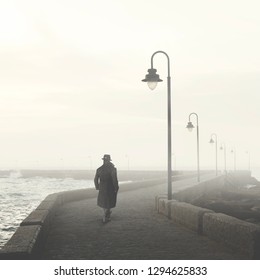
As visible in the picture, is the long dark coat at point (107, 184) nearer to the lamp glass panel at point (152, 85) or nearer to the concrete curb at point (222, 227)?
the concrete curb at point (222, 227)

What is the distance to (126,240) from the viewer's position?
8711 millimetres

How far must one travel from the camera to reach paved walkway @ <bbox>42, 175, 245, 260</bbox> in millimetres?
7379

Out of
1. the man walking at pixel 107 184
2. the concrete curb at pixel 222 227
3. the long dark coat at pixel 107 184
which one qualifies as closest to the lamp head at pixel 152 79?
the man walking at pixel 107 184

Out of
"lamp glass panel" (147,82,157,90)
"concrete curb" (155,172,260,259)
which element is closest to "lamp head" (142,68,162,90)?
"lamp glass panel" (147,82,157,90)

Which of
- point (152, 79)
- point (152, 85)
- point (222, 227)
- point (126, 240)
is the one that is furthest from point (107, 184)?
point (222, 227)

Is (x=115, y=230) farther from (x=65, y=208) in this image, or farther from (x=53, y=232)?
(x=65, y=208)

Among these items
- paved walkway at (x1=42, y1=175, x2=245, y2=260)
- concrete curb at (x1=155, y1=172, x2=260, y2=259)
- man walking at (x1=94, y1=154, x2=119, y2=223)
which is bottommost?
paved walkway at (x1=42, y1=175, x2=245, y2=260)

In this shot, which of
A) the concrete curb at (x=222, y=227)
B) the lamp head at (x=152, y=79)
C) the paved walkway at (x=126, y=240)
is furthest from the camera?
the lamp head at (x=152, y=79)

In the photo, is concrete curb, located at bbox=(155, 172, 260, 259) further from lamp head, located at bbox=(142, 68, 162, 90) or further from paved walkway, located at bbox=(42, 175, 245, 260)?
lamp head, located at bbox=(142, 68, 162, 90)

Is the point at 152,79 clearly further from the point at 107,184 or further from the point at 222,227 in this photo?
the point at 222,227

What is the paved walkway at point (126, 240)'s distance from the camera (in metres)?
7.38

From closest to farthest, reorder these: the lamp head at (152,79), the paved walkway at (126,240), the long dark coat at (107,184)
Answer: the paved walkway at (126,240), the long dark coat at (107,184), the lamp head at (152,79)
